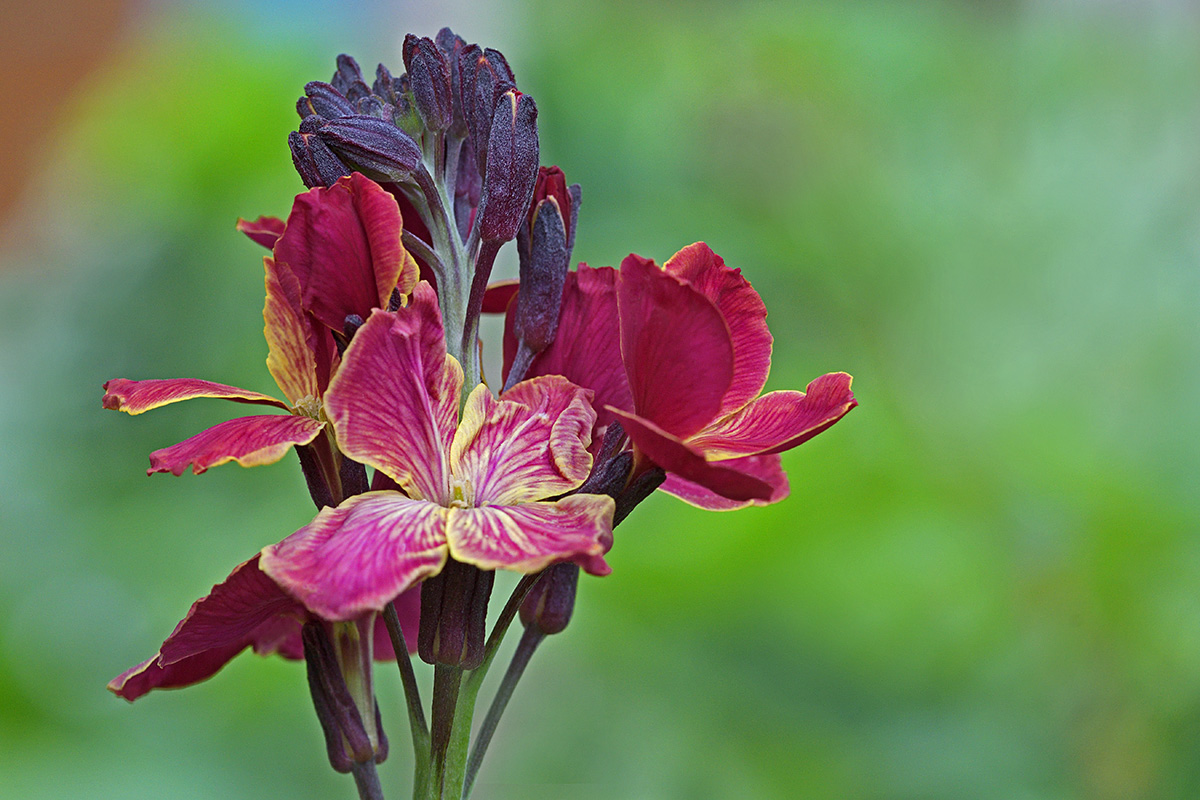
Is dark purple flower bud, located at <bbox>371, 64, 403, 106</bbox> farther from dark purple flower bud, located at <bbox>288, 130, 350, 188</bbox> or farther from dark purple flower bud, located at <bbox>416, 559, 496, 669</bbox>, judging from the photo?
dark purple flower bud, located at <bbox>416, 559, 496, 669</bbox>

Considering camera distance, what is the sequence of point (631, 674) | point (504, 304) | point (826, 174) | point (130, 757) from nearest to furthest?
point (504, 304) < point (130, 757) < point (631, 674) < point (826, 174)

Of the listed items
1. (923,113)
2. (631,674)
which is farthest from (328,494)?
(923,113)

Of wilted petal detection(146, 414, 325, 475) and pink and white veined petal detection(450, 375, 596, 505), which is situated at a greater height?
pink and white veined petal detection(450, 375, 596, 505)

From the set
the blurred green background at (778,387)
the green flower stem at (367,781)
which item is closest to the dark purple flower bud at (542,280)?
the green flower stem at (367,781)

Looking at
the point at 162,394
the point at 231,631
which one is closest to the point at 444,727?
the point at 231,631

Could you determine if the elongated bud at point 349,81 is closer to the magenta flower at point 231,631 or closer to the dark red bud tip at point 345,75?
the dark red bud tip at point 345,75

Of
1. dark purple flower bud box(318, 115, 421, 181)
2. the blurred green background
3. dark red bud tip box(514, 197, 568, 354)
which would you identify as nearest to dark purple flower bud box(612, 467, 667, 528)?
dark red bud tip box(514, 197, 568, 354)

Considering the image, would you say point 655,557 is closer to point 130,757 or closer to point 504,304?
point 130,757
